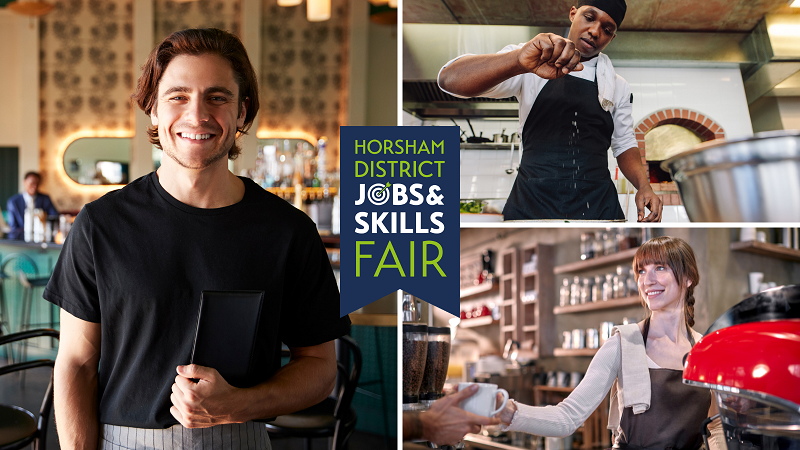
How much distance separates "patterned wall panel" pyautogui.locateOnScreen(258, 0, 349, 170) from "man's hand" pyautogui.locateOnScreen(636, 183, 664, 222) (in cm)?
626

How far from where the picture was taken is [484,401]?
47.1 inches

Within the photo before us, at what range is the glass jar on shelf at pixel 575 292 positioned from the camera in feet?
4.41

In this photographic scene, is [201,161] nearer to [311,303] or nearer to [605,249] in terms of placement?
[311,303]

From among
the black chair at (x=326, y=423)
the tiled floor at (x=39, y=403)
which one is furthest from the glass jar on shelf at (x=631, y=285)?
the tiled floor at (x=39, y=403)

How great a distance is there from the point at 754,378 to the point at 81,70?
8.28 m

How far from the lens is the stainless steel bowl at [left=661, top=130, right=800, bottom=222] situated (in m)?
1.14

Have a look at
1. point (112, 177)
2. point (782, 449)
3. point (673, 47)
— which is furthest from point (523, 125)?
point (112, 177)

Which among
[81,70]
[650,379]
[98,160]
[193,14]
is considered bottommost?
[650,379]

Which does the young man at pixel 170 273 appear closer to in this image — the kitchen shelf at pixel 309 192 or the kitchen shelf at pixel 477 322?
the kitchen shelf at pixel 477 322

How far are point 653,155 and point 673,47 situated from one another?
23 centimetres

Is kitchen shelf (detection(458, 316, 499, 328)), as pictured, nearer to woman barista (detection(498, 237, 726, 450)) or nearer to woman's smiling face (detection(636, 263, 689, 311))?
woman barista (detection(498, 237, 726, 450))

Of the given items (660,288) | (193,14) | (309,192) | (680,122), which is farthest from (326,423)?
(193,14)

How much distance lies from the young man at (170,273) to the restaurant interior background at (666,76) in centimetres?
42

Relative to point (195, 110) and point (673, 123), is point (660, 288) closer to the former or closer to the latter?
point (673, 123)
